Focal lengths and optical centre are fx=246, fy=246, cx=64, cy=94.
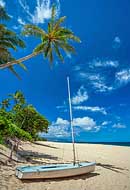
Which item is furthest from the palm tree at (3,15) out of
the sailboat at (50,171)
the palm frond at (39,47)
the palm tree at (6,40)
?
the sailboat at (50,171)

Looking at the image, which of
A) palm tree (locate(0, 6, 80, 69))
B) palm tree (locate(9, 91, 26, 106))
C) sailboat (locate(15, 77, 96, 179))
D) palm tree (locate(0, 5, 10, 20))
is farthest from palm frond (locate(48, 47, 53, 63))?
palm tree (locate(9, 91, 26, 106))

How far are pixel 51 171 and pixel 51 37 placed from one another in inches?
367

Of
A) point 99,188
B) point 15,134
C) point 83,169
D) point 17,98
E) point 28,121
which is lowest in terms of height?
point 99,188

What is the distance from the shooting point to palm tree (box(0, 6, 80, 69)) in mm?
16828

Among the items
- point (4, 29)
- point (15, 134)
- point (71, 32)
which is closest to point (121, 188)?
point (15, 134)

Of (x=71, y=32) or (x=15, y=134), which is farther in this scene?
(x=71, y=32)

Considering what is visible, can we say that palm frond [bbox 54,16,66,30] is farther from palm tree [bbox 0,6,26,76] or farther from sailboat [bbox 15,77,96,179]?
sailboat [bbox 15,77,96,179]

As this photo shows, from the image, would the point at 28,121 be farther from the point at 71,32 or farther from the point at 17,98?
the point at 71,32

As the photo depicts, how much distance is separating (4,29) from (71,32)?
15.7 feet

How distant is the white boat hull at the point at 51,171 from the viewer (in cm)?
1095

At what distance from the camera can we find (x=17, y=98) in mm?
39562

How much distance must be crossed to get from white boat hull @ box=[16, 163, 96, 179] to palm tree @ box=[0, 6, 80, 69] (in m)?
7.96

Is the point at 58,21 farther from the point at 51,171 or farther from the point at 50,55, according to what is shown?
the point at 51,171

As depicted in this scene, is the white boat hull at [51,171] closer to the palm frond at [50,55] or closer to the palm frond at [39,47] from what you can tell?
the palm frond at [50,55]
